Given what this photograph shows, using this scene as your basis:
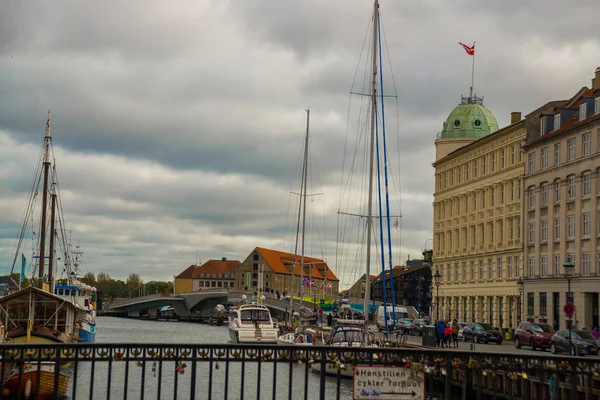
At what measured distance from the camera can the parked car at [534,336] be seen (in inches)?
1935

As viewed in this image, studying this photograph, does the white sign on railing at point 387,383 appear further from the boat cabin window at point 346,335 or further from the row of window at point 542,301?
the row of window at point 542,301

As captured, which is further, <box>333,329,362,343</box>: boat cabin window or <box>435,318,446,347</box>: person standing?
<box>435,318,446,347</box>: person standing

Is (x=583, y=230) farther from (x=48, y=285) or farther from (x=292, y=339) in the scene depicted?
(x=48, y=285)

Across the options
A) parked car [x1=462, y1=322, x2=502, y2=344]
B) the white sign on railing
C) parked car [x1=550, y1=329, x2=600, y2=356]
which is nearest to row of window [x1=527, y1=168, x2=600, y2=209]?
parked car [x1=462, y1=322, x2=502, y2=344]

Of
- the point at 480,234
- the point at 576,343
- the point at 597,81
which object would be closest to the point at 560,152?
the point at 597,81

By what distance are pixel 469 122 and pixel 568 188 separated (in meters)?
30.4

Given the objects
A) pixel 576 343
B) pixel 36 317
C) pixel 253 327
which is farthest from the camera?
pixel 253 327

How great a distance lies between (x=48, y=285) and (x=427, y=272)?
82.5 meters

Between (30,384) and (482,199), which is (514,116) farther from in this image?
(30,384)

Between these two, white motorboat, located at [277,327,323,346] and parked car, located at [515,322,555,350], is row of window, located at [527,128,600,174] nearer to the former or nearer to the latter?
parked car, located at [515,322,555,350]

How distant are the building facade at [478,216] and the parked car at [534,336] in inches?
868

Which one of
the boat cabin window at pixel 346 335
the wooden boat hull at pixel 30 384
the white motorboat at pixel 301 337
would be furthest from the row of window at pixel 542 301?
the wooden boat hull at pixel 30 384

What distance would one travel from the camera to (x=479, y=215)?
8338cm

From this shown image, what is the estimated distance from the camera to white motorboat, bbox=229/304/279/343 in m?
62.5
